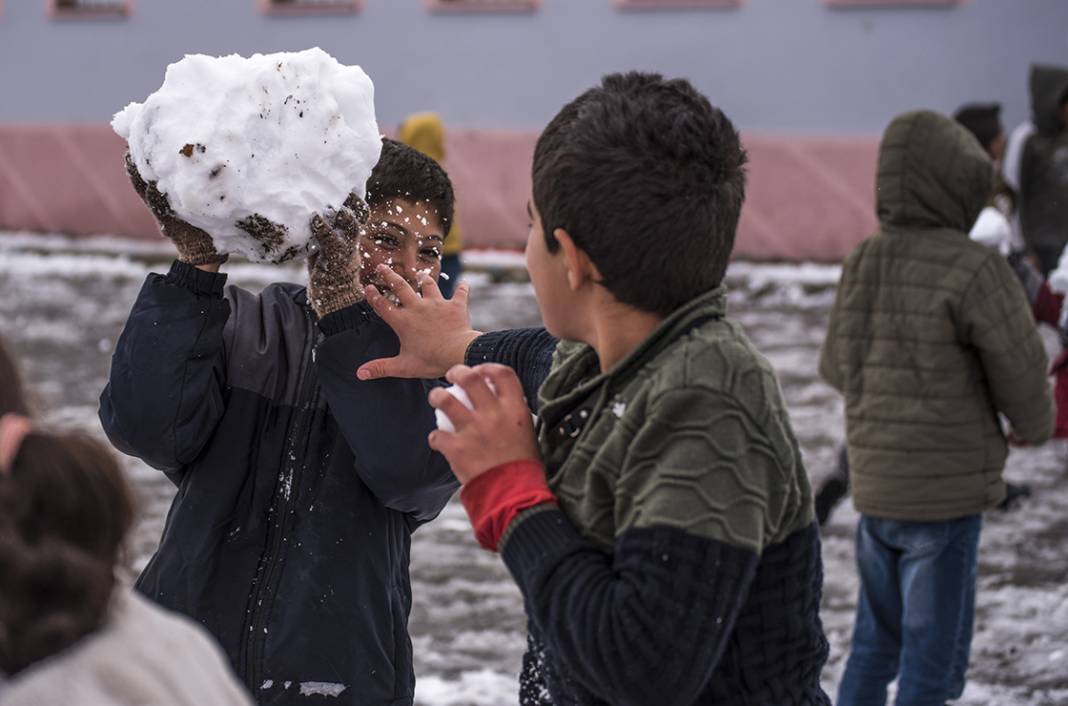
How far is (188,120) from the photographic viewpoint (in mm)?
2311

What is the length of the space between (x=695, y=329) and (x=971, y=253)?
2316mm

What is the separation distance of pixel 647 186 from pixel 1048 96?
818 centimetres

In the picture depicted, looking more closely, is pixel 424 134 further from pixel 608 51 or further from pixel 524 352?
pixel 524 352

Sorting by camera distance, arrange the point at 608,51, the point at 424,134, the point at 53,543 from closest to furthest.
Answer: the point at 53,543, the point at 424,134, the point at 608,51

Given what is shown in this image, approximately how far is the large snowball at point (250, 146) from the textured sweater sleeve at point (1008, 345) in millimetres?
2132

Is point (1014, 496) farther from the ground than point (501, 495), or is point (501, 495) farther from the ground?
point (501, 495)

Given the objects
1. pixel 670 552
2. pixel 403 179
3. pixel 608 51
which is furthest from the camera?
pixel 608 51

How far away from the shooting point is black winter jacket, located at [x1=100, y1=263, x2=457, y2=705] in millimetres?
2363

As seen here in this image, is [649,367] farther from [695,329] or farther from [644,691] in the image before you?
[644,691]

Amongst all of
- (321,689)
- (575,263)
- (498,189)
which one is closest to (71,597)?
(575,263)

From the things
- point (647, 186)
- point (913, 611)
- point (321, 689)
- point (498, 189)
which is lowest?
point (498, 189)

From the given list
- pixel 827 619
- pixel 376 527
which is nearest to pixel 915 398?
pixel 827 619

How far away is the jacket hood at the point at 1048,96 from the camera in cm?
904

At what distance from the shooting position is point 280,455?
8.15 feet
